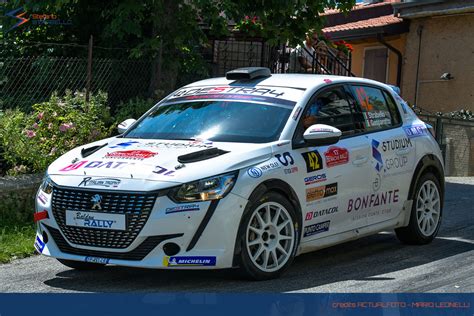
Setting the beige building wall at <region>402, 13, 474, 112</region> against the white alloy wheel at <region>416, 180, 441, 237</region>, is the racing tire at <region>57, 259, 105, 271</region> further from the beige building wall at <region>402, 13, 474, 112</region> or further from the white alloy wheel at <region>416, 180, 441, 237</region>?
the beige building wall at <region>402, 13, 474, 112</region>

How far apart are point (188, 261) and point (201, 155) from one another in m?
0.83

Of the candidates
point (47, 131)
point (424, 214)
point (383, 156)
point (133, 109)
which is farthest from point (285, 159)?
point (133, 109)

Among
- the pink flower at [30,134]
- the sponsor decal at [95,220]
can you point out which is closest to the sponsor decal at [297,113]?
the sponsor decal at [95,220]

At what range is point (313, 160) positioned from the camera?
22.5 ft

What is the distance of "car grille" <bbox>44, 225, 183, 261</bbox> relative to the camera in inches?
234

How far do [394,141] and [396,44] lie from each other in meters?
16.0

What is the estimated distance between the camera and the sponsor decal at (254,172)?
6234 millimetres

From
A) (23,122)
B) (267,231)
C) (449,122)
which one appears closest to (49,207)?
(267,231)

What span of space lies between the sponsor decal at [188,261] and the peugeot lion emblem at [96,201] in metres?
0.62

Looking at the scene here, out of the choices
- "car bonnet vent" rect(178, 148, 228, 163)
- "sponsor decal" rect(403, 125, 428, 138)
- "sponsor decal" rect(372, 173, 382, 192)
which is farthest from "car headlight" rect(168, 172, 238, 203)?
Result: "sponsor decal" rect(403, 125, 428, 138)

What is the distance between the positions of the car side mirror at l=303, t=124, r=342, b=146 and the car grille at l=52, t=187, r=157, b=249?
1.53 metres

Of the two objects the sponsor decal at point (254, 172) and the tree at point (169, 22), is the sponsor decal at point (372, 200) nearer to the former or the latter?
the sponsor decal at point (254, 172)

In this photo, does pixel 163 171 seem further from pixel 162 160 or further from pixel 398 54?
pixel 398 54

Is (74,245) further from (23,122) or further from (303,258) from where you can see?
(23,122)
